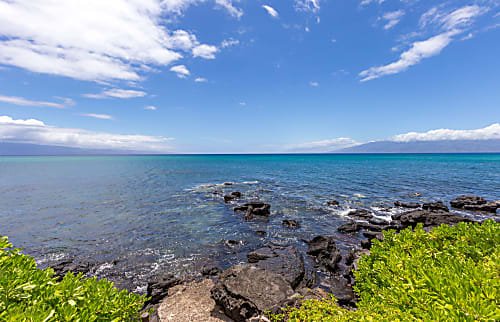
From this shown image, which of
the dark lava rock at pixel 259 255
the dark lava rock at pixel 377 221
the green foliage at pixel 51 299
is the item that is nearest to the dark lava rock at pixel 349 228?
the dark lava rock at pixel 377 221

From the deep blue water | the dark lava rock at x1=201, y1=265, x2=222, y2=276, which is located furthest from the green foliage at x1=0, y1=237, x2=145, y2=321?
the deep blue water

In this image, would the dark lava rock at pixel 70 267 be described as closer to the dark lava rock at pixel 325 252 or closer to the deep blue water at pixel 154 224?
the deep blue water at pixel 154 224

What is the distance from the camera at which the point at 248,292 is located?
9.60 meters

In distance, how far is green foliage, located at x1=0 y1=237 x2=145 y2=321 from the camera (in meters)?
3.36

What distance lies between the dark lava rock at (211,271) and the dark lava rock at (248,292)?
3.06m

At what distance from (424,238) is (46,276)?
1197cm

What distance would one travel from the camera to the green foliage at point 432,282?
4008 mm

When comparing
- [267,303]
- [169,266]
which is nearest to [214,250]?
[169,266]

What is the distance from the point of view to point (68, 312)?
358 cm

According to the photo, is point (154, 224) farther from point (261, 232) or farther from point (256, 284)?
point (256, 284)

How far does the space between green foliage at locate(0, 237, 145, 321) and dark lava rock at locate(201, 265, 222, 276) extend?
9.56 m

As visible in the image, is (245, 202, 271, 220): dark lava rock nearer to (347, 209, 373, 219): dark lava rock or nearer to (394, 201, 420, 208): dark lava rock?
(347, 209, 373, 219): dark lava rock

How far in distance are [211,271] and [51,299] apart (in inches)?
435

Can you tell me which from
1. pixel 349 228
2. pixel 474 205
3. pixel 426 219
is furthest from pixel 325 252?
pixel 474 205
